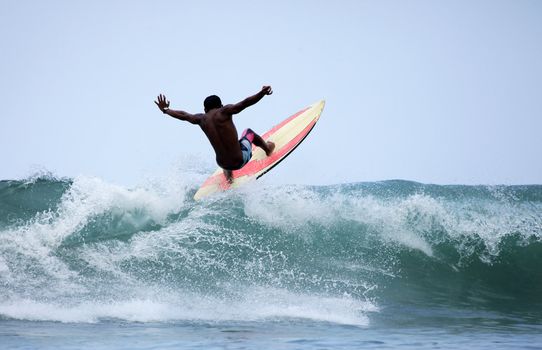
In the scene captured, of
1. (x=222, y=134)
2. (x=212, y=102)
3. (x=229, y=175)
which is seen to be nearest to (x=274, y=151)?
(x=229, y=175)

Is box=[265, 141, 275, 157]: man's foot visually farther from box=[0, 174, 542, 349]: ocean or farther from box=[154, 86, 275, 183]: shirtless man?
box=[154, 86, 275, 183]: shirtless man

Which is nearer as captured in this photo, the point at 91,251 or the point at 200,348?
the point at 200,348

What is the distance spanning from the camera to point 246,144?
8.02 m

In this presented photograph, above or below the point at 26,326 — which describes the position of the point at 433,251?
above

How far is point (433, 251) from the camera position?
8891mm

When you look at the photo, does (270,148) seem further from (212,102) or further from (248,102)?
(248,102)

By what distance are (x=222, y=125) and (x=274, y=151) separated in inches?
72.6

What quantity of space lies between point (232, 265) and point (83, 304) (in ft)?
6.18

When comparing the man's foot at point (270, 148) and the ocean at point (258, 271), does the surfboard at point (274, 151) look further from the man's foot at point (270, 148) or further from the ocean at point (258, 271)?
the ocean at point (258, 271)

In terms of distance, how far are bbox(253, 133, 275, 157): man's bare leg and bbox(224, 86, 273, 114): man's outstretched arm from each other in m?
1.13

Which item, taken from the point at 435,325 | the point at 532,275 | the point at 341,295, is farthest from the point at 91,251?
the point at 532,275

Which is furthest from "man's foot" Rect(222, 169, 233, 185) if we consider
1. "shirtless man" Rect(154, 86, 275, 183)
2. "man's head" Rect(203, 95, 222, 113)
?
"man's head" Rect(203, 95, 222, 113)

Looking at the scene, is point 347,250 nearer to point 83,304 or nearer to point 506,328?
point 506,328

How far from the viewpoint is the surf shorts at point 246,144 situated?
26.0 feet
